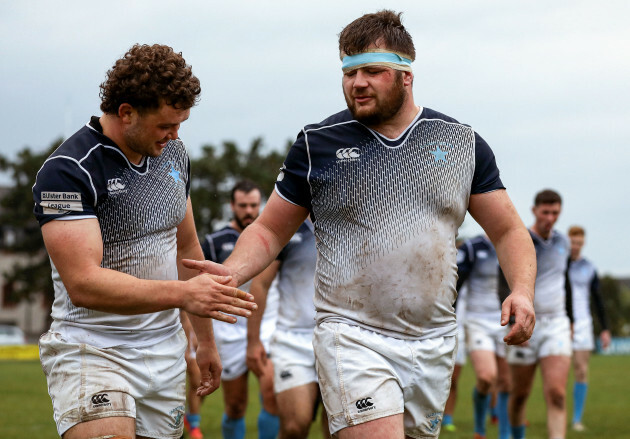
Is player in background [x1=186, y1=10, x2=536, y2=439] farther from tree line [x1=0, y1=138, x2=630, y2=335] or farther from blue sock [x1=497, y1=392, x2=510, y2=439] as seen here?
tree line [x1=0, y1=138, x2=630, y2=335]

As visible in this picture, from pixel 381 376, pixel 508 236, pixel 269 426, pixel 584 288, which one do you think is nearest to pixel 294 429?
pixel 269 426

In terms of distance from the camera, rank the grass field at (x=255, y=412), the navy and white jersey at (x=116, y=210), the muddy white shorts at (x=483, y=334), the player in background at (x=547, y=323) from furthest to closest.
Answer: the grass field at (x=255, y=412)
the muddy white shorts at (x=483, y=334)
the player in background at (x=547, y=323)
the navy and white jersey at (x=116, y=210)

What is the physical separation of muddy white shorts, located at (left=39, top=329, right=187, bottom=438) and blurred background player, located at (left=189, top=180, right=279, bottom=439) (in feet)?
13.6

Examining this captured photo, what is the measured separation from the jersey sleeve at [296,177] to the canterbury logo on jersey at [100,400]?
4.52ft

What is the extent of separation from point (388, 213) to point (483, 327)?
28.1 ft

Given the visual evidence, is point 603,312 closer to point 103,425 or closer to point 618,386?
point 618,386

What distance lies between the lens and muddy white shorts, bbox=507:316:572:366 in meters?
10.9

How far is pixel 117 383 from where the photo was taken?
5023 millimetres

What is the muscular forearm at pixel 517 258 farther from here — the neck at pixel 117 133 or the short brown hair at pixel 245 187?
the short brown hair at pixel 245 187

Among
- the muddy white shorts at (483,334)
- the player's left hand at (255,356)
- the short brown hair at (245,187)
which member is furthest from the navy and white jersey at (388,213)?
the muddy white shorts at (483,334)

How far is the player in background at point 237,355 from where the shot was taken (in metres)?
9.85

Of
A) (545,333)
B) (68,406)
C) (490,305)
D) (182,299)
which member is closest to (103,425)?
(68,406)

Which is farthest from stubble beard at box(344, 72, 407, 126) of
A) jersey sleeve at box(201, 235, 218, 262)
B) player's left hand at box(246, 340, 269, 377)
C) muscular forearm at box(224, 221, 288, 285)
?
jersey sleeve at box(201, 235, 218, 262)

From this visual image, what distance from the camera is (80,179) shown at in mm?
4773
